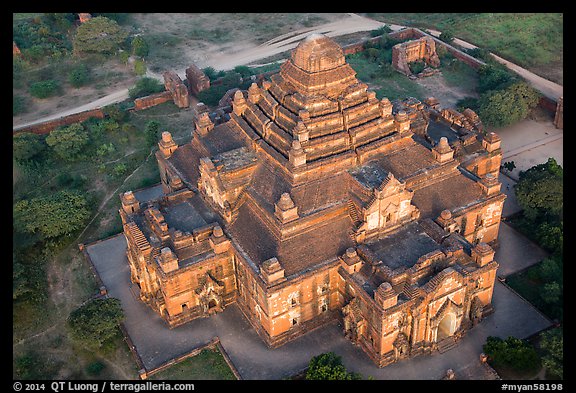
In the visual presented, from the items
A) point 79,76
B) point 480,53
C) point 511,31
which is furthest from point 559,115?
point 79,76

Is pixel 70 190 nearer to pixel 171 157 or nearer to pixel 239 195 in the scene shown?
pixel 171 157

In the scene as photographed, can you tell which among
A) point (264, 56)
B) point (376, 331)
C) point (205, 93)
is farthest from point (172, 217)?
point (264, 56)

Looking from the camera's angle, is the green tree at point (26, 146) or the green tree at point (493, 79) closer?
the green tree at point (26, 146)

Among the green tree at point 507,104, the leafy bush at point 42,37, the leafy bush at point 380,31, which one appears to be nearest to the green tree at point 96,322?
the green tree at point 507,104

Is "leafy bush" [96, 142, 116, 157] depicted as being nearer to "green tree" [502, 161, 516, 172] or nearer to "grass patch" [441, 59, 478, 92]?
"green tree" [502, 161, 516, 172]

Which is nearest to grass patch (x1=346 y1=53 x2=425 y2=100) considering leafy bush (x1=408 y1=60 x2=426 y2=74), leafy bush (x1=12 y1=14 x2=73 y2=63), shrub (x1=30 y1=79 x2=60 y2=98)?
leafy bush (x1=408 y1=60 x2=426 y2=74)

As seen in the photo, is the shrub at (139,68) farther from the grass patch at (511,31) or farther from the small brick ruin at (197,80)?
the grass patch at (511,31)

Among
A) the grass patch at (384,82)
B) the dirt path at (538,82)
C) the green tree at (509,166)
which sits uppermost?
the grass patch at (384,82)
